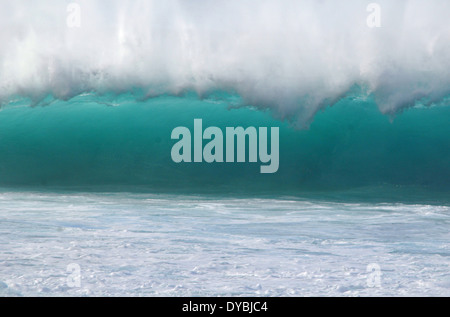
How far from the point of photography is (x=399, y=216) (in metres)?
7.55

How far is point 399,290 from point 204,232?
272 cm

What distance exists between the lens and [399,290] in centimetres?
365

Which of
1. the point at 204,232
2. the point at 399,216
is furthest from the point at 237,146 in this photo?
the point at 204,232

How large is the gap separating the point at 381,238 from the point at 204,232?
1899 mm

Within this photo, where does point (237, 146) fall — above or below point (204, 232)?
above
